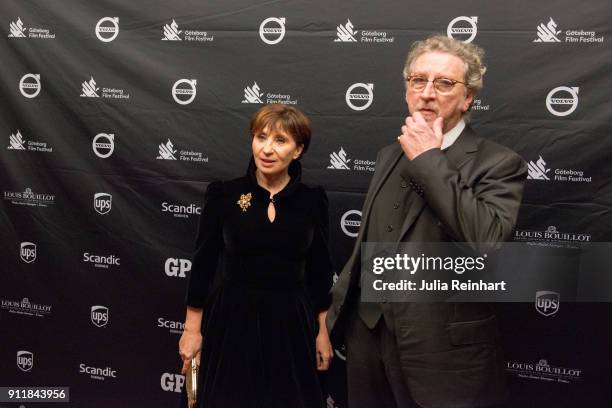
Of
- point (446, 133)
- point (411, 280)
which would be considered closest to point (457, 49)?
point (446, 133)

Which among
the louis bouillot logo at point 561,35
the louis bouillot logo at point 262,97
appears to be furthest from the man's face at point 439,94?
the louis bouillot logo at point 262,97

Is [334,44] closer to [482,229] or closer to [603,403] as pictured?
[482,229]

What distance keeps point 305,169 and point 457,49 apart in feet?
3.68

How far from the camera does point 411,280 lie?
1.58m

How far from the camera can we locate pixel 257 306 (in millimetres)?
2023

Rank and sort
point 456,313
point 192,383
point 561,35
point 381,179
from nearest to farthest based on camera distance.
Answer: point 456,313 < point 381,179 < point 192,383 < point 561,35

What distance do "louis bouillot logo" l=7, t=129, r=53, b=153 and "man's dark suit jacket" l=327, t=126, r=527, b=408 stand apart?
2126mm

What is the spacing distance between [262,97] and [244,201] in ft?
2.64

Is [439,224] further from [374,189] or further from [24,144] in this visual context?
[24,144]

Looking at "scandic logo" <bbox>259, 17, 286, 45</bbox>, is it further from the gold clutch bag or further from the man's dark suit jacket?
the gold clutch bag

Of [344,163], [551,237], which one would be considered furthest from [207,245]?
[551,237]

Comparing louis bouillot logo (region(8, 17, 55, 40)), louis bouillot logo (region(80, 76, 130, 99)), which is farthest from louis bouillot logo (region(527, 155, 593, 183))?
louis bouillot logo (region(8, 17, 55, 40))

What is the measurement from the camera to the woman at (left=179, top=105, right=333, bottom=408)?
6.60 feet

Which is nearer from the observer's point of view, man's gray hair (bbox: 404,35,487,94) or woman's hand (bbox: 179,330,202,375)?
man's gray hair (bbox: 404,35,487,94)
